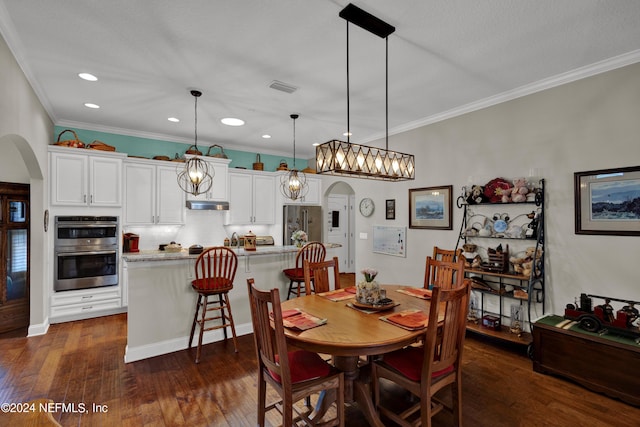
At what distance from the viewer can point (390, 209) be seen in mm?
4902

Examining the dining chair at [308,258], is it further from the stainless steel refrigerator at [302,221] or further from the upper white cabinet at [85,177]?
the upper white cabinet at [85,177]

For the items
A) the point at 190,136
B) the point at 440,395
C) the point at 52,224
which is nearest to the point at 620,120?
the point at 440,395

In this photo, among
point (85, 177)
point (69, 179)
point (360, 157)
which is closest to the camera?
point (360, 157)

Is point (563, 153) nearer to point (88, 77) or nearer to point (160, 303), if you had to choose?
point (160, 303)

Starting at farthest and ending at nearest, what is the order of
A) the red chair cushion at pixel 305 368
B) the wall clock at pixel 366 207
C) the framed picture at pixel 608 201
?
the wall clock at pixel 366 207 → the framed picture at pixel 608 201 → the red chair cushion at pixel 305 368

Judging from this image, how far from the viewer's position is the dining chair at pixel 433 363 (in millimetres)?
1790

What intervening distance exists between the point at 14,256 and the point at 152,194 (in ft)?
5.79

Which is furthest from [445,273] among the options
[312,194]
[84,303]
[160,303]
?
[84,303]

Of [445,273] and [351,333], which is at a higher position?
[445,273]

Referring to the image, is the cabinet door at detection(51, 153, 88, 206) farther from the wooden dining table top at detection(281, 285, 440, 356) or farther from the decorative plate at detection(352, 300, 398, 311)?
the decorative plate at detection(352, 300, 398, 311)

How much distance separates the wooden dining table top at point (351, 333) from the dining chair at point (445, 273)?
2.40 feet

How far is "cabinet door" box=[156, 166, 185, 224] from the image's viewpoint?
4.88 m

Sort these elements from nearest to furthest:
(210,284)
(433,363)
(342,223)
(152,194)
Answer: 1. (433,363)
2. (210,284)
3. (152,194)
4. (342,223)

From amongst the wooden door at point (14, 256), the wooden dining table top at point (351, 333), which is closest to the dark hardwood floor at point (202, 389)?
the wooden door at point (14, 256)
